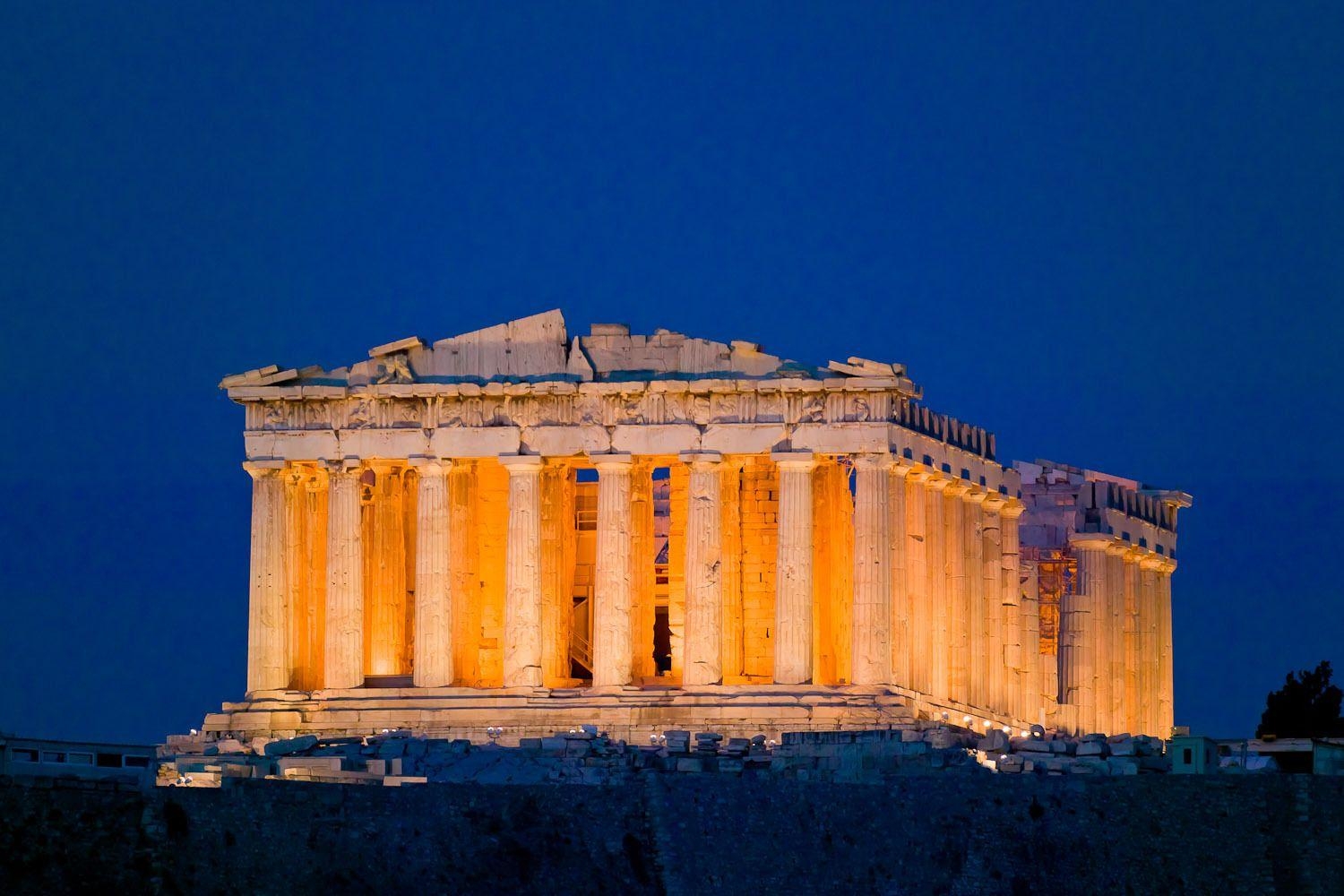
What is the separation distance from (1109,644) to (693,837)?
32738 millimetres

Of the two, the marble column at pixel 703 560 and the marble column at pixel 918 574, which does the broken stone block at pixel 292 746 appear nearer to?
the marble column at pixel 703 560

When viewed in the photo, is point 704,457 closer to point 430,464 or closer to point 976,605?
point 430,464

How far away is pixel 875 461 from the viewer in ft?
269

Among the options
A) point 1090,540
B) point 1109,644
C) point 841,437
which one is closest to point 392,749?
point 841,437

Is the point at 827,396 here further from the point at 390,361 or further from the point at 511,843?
the point at 511,843

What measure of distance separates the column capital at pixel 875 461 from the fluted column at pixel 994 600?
8019 millimetres

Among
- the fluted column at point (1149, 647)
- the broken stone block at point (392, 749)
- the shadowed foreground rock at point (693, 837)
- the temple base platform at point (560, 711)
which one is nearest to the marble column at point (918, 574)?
the temple base platform at point (560, 711)

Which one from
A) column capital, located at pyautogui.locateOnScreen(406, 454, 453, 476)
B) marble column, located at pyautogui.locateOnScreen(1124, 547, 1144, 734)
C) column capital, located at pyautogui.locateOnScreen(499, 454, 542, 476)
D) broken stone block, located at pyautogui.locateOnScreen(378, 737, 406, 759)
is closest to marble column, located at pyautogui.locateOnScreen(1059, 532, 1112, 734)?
marble column, located at pyautogui.locateOnScreen(1124, 547, 1144, 734)

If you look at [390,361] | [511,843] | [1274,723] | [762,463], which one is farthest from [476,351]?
[1274,723]

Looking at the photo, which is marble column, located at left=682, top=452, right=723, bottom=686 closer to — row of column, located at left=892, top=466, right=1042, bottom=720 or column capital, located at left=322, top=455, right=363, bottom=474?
row of column, located at left=892, top=466, right=1042, bottom=720

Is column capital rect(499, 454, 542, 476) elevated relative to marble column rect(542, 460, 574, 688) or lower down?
elevated

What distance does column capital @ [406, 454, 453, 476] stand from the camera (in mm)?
84250

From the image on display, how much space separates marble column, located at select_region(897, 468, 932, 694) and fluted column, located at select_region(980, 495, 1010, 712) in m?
4.76

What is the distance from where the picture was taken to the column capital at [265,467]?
84.9m
